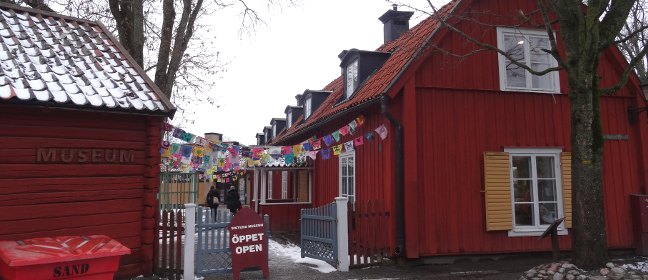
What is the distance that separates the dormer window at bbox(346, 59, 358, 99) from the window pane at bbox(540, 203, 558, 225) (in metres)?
5.52

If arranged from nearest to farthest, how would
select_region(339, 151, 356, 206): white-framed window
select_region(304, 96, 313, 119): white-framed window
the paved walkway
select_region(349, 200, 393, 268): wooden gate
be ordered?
the paved walkway → select_region(349, 200, 393, 268): wooden gate → select_region(339, 151, 356, 206): white-framed window → select_region(304, 96, 313, 119): white-framed window

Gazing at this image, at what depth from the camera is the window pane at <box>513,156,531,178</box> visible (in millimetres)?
10336

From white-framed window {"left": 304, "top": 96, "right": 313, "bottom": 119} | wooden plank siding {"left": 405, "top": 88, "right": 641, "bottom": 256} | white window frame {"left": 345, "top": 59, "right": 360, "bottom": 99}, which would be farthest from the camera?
white-framed window {"left": 304, "top": 96, "right": 313, "bottom": 119}

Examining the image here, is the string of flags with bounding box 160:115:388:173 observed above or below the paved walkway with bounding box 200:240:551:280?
above

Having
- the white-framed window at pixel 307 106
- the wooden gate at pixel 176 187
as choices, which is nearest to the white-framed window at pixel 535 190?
the wooden gate at pixel 176 187

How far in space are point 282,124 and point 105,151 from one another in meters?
19.3

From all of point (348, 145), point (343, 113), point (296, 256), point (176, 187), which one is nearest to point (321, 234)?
point (296, 256)

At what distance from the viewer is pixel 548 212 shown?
33.9 ft

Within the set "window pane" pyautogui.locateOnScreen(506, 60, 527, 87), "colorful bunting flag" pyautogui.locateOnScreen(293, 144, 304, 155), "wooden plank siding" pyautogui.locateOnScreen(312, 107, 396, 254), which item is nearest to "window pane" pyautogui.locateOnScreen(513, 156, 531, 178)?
"window pane" pyautogui.locateOnScreen(506, 60, 527, 87)

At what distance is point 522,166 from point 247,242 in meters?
6.13

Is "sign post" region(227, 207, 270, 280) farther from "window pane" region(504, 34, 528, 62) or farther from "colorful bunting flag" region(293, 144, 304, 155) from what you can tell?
"window pane" region(504, 34, 528, 62)

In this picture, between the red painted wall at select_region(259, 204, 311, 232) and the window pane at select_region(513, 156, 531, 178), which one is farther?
the red painted wall at select_region(259, 204, 311, 232)

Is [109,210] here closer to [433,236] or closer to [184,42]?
[433,236]

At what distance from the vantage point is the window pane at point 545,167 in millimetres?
10461
